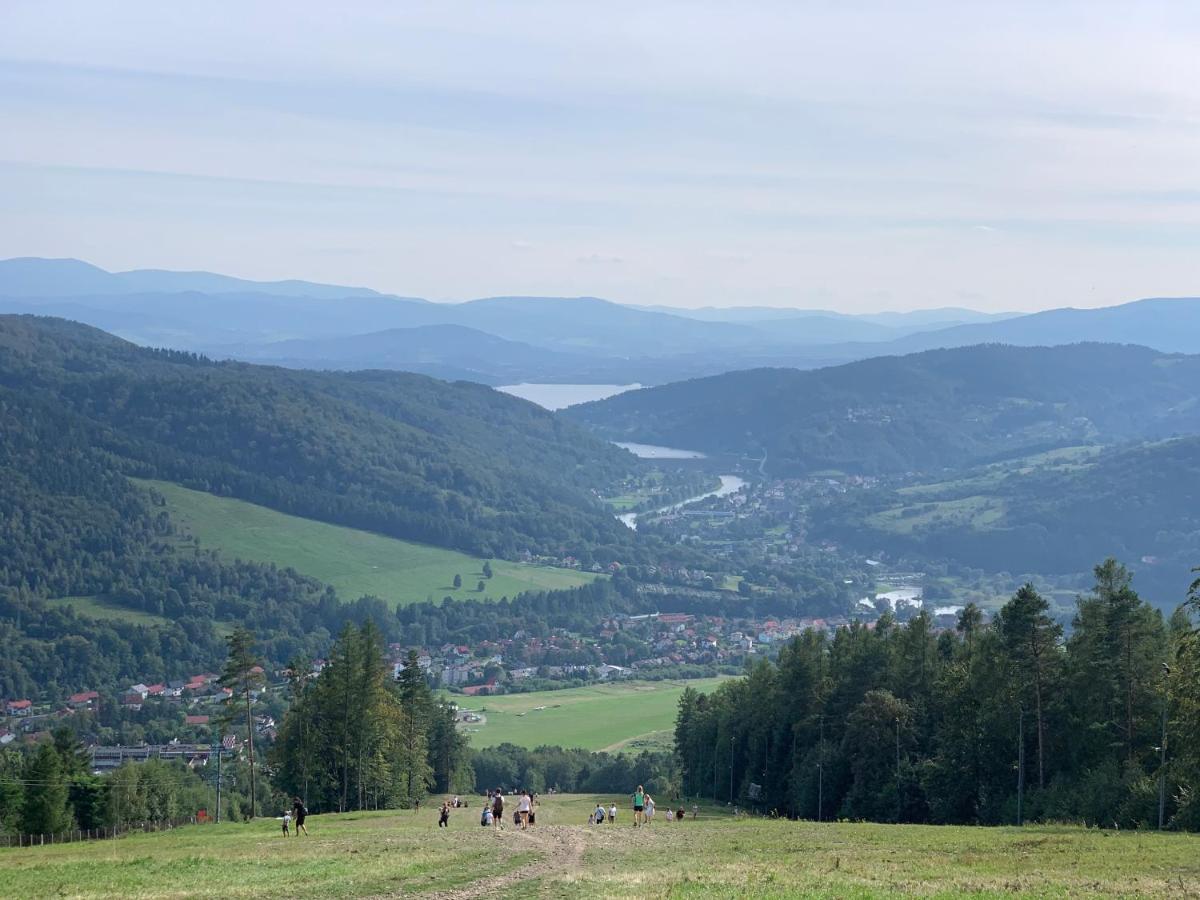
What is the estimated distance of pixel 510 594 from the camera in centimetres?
19300

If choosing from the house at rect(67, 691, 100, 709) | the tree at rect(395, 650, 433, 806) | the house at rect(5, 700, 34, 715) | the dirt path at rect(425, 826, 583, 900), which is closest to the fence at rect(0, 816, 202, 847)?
the tree at rect(395, 650, 433, 806)

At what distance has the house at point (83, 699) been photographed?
13510 centimetres

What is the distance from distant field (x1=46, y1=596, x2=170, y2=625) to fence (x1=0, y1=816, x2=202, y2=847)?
108141mm

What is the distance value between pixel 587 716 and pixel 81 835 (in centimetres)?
7409

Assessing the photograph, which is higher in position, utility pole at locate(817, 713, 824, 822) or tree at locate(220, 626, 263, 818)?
tree at locate(220, 626, 263, 818)

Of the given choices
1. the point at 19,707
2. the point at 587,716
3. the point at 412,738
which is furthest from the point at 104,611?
the point at 412,738

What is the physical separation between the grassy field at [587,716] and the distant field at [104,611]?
4554 cm

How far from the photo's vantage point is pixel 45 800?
5725 centimetres

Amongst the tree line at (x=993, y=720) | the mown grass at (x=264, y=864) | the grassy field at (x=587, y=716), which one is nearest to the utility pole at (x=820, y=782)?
the tree line at (x=993, y=720)

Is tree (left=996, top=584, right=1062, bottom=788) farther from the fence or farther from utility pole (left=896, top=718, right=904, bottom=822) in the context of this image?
the fence

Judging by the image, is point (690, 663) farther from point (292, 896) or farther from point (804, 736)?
point (292, 896)

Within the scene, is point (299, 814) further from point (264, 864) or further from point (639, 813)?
point (639, 813)

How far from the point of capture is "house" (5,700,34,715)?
132500mm

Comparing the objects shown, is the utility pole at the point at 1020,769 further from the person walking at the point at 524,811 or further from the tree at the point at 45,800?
the tree at the point at 45,800
